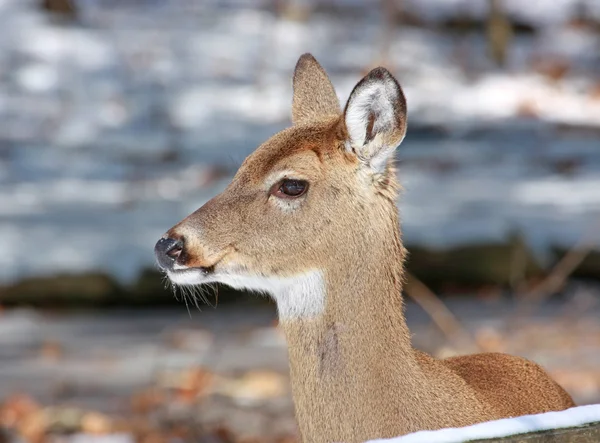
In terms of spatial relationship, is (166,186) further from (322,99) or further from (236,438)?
(322,99)

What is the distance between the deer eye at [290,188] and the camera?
3.39m

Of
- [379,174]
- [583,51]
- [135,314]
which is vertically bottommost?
[135,314]

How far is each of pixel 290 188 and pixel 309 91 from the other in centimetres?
59

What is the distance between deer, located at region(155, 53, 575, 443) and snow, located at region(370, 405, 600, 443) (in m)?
0.66

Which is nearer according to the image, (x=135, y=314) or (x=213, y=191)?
(x=135, y=314)

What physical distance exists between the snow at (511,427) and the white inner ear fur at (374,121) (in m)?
1.04

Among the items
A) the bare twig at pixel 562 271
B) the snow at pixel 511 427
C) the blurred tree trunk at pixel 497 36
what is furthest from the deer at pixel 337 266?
the blurred tree trunk at pixel 497 36

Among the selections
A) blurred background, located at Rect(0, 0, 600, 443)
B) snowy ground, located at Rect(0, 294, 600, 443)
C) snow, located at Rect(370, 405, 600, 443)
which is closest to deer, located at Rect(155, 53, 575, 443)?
blurred background, located at Rect(0, 0, 600, 443)

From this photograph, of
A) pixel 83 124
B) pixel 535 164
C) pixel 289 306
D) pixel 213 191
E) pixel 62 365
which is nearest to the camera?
pixel 289 306

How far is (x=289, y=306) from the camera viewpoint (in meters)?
3.36

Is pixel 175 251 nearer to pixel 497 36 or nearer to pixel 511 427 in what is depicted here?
pixel 511 427

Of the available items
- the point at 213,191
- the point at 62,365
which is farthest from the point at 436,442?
the point at 213,191

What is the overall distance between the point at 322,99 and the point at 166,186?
8008 mm

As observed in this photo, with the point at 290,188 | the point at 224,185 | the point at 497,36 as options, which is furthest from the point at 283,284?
the point at 497,36
